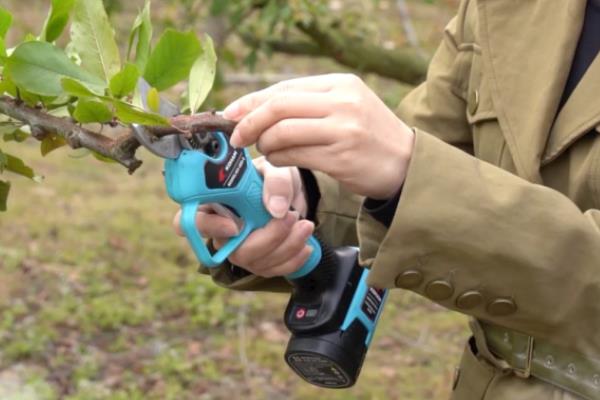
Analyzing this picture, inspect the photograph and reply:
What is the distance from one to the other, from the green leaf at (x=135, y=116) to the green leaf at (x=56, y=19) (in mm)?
203

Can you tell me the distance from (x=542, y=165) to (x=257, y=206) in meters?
0.43

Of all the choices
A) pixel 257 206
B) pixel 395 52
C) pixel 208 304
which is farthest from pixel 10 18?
pixel 208 304

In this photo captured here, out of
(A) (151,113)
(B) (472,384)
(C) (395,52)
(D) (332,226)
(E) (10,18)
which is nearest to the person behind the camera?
(A) (151,113)

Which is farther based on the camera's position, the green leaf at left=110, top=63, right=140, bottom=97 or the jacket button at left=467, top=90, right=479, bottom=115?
the jacket button at left=467, top=90, right=479, bottom=115

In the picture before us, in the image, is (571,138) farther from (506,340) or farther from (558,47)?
(506,340)

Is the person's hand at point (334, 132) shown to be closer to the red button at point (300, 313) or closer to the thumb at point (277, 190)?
the thumb at point (277, 190)

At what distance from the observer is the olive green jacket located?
1261mm

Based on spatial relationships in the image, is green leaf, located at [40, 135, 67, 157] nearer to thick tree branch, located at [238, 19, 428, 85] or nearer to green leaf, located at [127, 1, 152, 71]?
green leaf, located at [127, 1, 152, 71]

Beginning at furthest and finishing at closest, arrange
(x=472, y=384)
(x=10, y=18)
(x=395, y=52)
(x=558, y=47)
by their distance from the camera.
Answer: (x=395, y=52) < (x=472, y=384) < (x=558, y=47) < (x=10, y=18)

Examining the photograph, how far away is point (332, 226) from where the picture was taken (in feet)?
5.70

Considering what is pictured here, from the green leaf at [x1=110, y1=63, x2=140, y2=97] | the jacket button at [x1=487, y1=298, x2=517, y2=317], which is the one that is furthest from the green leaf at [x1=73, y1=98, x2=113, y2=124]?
the jacket button at [x1=487, y1=298, x2=517, y2=317]

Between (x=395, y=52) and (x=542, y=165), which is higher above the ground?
(x=542, y=165)

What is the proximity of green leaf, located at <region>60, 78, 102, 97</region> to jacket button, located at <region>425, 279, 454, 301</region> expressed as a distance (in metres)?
0.50

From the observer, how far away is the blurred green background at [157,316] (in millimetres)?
3559
